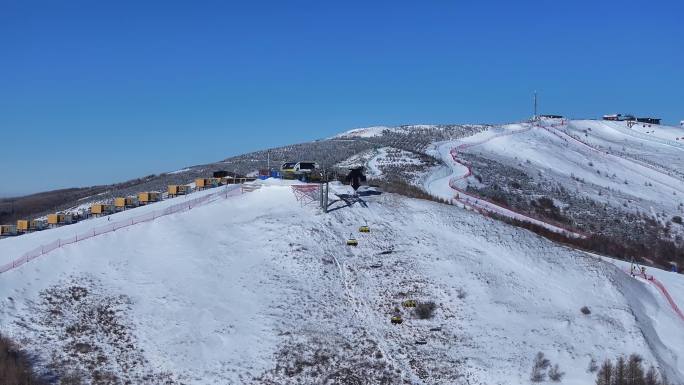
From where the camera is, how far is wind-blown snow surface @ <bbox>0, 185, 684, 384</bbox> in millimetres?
22359

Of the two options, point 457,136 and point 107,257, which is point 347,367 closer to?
point 107,257

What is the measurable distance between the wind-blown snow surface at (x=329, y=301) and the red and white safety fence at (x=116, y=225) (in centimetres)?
67

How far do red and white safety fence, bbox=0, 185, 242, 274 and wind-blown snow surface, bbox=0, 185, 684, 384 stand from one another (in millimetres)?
670

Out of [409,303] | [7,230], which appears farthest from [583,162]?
[7,230]

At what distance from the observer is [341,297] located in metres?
26.4

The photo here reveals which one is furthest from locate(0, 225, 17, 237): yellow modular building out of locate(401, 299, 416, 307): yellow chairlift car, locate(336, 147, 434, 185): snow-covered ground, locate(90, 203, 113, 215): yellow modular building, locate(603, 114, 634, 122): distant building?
locate(603, 114, 634, 122): distant building

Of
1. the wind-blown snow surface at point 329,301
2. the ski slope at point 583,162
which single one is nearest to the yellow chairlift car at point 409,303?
the wind-blown snow surface at point 329,301

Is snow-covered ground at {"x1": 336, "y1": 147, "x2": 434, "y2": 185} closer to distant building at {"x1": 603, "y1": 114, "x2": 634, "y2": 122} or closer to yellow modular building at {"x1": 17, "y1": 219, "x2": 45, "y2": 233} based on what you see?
yellow modular building at {"x1": 17, "y1": 219, "x2": 45, "y2": 233}

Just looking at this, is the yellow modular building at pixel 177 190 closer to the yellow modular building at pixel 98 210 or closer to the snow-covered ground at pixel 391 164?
the yellow modular building at pixel 98 210

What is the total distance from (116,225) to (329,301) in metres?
11.2

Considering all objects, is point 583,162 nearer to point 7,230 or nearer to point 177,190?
point 177,190

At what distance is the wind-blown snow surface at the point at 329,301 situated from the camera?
22359mm

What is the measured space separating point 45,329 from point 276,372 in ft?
25.2

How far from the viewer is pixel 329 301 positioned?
26031mm
